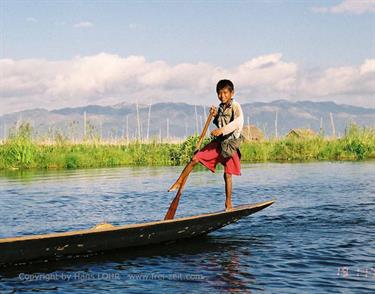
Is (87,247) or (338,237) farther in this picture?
(338,237)

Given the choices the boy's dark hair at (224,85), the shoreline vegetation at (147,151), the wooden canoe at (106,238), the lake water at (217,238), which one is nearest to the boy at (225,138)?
the boy's dark hair at (224,85)

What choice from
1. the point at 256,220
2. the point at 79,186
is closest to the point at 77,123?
the point at 79,186

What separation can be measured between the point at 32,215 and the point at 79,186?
507 cm

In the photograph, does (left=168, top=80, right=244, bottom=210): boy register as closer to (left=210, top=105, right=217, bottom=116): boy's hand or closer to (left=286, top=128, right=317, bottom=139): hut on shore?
(left=210, top=105, right=217, bottom=116): boy's hand

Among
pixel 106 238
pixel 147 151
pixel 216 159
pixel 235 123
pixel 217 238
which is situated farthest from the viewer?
pixel 147 151

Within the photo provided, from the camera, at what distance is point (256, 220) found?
32.2ft

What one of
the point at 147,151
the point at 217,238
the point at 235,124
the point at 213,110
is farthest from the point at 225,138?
the point at 147,151

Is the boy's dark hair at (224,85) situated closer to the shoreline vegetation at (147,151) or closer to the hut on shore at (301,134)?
the shoreline vegetation at (147,151)

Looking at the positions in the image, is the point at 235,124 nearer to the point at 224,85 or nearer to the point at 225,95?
the point at 225,95

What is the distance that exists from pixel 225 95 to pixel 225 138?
1.90 feet

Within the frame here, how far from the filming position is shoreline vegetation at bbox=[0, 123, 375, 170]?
23.6 meters

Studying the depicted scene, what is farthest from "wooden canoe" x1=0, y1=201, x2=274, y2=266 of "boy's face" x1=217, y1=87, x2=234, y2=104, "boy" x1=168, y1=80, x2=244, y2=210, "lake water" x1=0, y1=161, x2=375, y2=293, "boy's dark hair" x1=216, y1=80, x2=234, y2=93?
"boy's dark hair" x1=216, y1=80, x2=234, y2=93

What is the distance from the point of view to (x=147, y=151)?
26734 mm

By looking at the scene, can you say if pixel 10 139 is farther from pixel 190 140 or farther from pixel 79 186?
pixel 79 186
